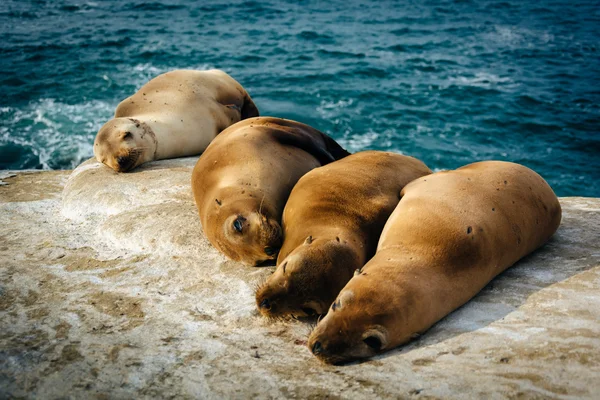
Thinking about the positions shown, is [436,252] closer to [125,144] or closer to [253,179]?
[253,179]

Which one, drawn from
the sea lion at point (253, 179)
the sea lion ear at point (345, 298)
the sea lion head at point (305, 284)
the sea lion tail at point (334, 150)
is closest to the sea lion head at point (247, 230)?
the sea lion at point (253, 179)

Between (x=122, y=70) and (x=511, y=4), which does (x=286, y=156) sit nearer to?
(x=122, y=70)

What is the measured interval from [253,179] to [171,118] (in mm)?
2494

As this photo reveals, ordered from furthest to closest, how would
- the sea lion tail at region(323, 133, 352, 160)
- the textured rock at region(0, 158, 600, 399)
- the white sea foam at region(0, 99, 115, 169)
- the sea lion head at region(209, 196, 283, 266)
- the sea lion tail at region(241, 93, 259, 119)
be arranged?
the white sea foam at region(0, 99, 115, 169) → the sea lion tail at region(241, 93, 259, 119) → the sea lion tail at region(323, 133, 352, 160) → the sea lion head at region(209, 196, 283, 266) → the textured rock at region(0, 158, 600, 399)

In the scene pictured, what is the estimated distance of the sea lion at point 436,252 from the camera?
2875mm

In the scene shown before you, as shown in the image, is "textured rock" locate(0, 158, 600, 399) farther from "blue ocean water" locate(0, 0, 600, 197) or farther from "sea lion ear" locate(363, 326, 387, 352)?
"blue ocean water" locate(0, 0, 600, 197)

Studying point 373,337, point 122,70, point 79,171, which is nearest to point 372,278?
point 373,337

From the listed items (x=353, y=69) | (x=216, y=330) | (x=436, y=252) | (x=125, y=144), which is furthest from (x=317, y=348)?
(x=353, y=69)

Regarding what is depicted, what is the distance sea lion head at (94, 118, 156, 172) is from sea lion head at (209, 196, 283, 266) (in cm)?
222

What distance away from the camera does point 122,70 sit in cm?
1369

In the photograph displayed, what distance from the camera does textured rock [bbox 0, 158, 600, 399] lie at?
270 cm

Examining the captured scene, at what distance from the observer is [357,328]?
9.33 feet

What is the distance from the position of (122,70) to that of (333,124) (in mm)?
5518

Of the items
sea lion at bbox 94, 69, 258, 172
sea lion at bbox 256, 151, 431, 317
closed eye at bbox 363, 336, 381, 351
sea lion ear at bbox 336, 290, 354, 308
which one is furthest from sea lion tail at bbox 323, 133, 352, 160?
closed eye at bbox 363, 336, 381, 351
